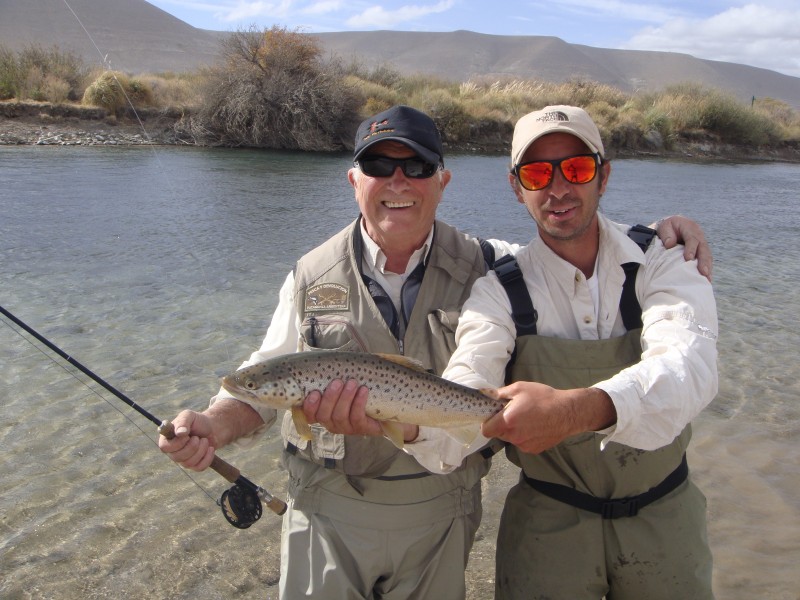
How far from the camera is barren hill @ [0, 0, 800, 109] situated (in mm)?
85125

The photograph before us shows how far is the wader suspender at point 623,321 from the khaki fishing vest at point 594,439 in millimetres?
34

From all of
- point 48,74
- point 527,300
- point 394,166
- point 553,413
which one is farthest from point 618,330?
point 48,74

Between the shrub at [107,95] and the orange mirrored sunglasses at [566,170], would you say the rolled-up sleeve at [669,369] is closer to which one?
the orange mirrored sunglasses at [566,170]

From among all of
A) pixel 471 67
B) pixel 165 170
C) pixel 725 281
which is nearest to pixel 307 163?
pixel 165 170


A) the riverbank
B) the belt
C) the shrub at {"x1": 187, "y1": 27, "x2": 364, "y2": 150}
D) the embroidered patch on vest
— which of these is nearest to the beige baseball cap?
the embroidered patch on vest

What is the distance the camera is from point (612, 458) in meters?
2.84

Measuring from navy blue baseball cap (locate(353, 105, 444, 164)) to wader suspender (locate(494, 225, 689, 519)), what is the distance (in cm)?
61

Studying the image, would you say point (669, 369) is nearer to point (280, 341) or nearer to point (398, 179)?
point (398, 179)

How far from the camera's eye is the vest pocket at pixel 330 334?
299cm

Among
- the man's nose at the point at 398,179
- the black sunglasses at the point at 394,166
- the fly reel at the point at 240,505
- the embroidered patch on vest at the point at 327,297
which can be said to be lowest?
the fly reel at the point at 240,505

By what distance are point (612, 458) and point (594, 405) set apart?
579mm

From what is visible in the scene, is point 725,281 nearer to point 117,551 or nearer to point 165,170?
point 117,551

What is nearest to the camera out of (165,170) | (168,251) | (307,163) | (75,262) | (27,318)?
(27,318)

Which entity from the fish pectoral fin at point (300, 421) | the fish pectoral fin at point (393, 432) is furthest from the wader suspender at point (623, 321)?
the fish pectoral fin at point (300, 421)
